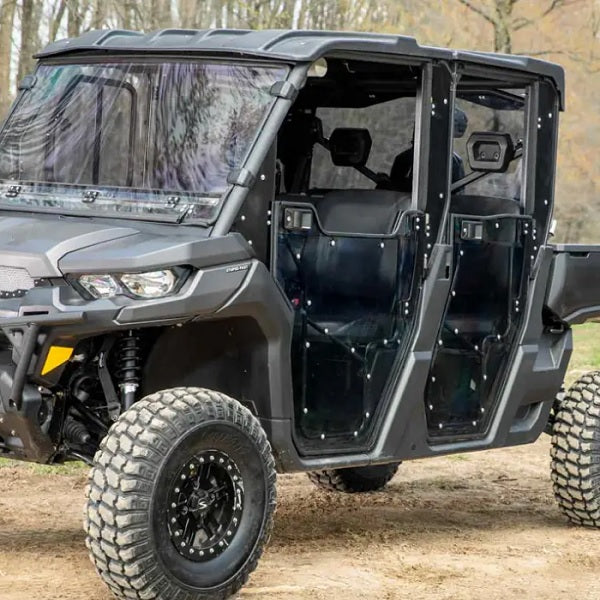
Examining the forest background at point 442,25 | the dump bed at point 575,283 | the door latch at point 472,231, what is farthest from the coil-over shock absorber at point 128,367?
the forest background at point 442,25

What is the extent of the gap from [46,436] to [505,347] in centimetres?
244

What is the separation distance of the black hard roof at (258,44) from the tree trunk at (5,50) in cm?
895

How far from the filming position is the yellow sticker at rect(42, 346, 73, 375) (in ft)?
17.4

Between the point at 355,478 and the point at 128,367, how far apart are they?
114 inches

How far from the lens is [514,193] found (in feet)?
23.4

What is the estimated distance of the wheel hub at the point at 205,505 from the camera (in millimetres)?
5438

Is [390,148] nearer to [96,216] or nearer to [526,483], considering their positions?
[96,216]

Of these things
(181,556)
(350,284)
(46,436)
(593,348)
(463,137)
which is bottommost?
(593,348)

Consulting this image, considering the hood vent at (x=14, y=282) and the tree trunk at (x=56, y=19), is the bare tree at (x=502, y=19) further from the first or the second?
the hood vent at (x=14, y=282)

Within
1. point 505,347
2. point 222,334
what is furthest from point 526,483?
point 222,334

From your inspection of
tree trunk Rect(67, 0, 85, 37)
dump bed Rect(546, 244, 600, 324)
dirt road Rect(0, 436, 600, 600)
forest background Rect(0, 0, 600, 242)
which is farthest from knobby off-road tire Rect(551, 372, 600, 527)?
tree trunk Rect(67, 0, 85, 37)

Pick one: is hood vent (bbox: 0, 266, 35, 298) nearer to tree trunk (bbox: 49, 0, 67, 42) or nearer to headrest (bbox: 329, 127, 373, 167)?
headrest (bbox: 329, 127, 373, 167)

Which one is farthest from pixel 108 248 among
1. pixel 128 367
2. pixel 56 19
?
pixel 56 19

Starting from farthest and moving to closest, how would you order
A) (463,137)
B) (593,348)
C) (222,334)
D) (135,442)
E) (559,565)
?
(593,348)
(463,137)
(559,565)
(222,334)
(135,442)
